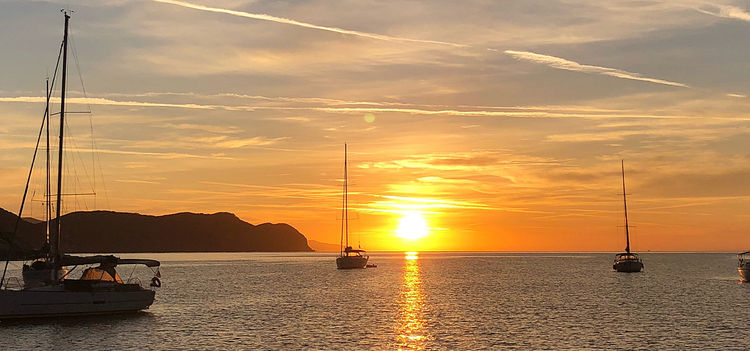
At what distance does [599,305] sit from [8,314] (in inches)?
2537

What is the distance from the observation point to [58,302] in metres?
61.6

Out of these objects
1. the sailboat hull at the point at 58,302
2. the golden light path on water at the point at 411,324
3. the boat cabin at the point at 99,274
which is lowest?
the golden light path on water at the point at 411,324

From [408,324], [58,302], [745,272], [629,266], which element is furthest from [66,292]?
[629,266]

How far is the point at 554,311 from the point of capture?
8169cm

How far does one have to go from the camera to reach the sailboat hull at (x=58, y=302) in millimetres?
60000

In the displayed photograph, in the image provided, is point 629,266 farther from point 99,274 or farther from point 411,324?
point 99,274

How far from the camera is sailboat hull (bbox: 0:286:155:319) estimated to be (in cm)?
6000

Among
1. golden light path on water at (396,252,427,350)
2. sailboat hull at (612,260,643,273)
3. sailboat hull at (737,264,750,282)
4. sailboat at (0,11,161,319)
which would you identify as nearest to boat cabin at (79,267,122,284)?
sailboat at (0,11,161,319)

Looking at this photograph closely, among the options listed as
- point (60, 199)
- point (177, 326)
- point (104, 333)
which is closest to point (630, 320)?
point (177, 326)

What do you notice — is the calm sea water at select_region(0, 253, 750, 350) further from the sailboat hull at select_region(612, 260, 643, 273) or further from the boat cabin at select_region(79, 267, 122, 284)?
the sailboat hull at select_region(612, 260, 643, 273)

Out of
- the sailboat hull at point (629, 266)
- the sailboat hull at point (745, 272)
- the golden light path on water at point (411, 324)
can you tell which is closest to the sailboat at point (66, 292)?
the golden light path on water at point (411, 324)

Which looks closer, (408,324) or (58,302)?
(58,302)

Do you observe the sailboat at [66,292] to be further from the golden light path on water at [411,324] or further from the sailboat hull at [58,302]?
the golden light path on water at [411,324]

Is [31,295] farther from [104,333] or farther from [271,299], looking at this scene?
[271,299]
